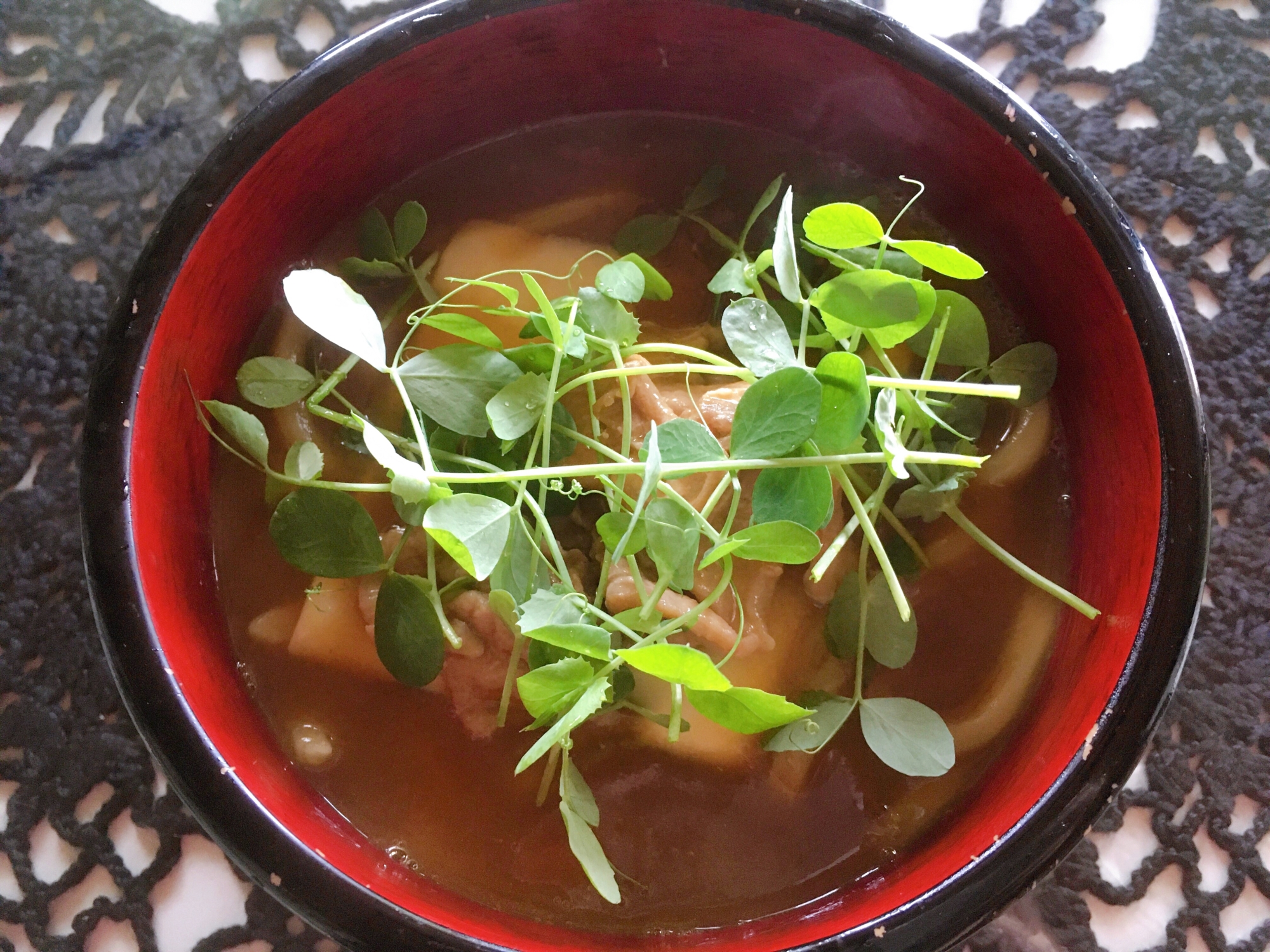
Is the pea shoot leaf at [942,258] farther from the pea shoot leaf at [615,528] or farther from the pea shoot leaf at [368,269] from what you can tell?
the pea shoot leaf at [368,269]

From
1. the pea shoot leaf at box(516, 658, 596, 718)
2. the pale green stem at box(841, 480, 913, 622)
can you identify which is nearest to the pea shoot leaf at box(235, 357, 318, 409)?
the pea shoot leaf at box(516, 658, 596, 718)

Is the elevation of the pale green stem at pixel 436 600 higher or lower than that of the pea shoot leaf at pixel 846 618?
higher

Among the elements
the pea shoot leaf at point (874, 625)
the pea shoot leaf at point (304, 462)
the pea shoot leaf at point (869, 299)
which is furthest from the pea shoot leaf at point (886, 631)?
the pea shoot leaf at point (304, 462)

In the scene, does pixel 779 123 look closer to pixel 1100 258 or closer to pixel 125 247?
pixel 1100 258

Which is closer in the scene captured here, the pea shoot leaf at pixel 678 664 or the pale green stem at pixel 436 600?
the pea shoot leaf at pixel 678 664

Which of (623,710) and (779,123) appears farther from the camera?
(779,123)

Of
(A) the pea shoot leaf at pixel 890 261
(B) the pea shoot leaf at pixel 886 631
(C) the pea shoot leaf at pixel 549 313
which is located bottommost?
(B) the pea shoot leaf at pixel 886 631

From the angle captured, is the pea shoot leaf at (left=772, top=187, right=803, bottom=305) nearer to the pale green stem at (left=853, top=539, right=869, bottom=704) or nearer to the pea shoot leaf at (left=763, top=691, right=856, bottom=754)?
the pale green stem at (left=853, top=539, right=869, bottom=704)

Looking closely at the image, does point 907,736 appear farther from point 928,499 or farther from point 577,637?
point 577,637

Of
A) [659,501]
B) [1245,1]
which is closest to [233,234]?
[659,501]
